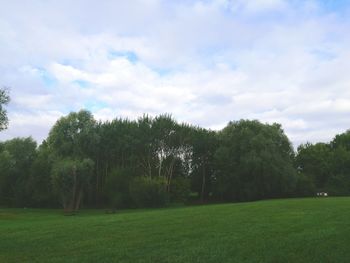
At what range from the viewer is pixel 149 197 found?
65375mm

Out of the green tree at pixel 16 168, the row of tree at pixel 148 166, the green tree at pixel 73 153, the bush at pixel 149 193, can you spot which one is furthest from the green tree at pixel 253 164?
the green tree at pixel 16 168

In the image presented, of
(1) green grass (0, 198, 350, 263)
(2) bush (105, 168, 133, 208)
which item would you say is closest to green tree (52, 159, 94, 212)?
(2) bush (105, 168, 133, 208)

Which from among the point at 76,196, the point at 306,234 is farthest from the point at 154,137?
the point at 306,234

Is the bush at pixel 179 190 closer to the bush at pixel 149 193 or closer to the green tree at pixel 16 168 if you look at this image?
the bush at pixel 149 193

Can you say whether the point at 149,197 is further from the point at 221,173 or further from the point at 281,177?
the point at 281,177

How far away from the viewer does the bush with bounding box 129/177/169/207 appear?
6525 centimetres

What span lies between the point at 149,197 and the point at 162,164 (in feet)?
46.5

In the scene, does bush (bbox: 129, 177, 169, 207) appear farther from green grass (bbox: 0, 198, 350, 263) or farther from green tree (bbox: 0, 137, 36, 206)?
green grass (bbox: 0, 198, 350, 263)

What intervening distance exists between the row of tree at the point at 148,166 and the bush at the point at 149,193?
0.16 m

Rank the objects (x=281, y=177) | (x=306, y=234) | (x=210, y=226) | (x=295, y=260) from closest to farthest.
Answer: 1. (x=295, y=260)
2. (x=306, y=234)
3. (x=210, y=226)
4. (x=281, y=177)

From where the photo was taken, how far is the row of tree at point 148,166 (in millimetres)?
70750

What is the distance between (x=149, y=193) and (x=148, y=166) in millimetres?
12359

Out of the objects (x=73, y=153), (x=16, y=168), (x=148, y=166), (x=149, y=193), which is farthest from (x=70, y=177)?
(x=16, y=168)

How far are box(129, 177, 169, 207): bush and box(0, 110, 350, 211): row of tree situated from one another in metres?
0.16
